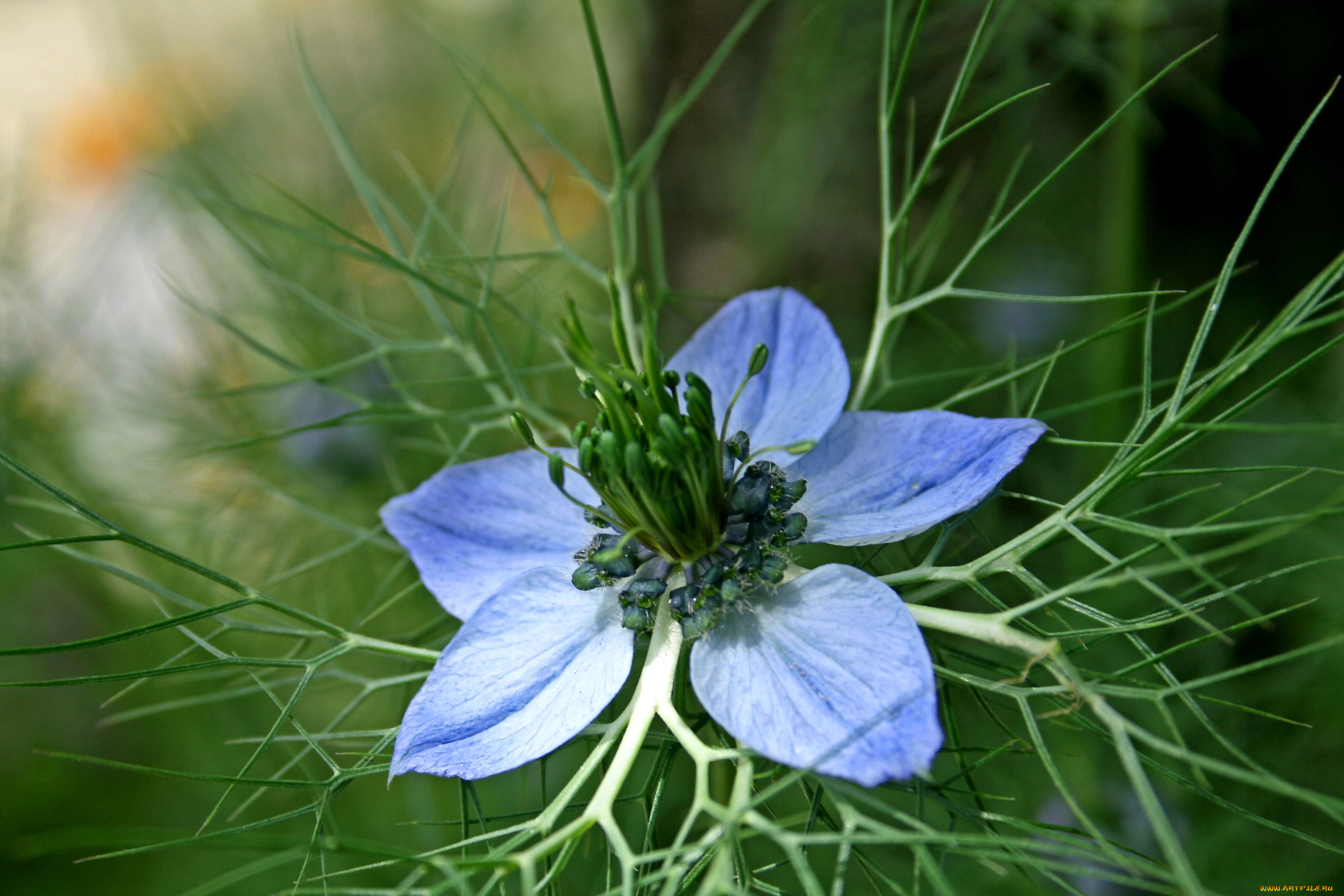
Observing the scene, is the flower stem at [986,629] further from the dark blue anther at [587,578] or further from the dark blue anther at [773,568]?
the dark blue anther at [587,578]

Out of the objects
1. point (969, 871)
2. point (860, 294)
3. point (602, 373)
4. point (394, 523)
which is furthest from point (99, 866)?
point (860, 294)

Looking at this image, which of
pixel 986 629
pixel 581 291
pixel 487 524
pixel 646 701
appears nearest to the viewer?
pixel 986 629

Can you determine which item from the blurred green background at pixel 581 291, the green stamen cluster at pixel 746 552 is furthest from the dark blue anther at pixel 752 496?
the blurred green background at pixel 581 291

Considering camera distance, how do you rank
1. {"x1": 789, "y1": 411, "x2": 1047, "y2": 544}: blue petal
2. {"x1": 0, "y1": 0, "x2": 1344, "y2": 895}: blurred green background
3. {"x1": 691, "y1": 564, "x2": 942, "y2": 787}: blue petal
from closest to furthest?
{"x1": 691, "y1": 564, "x2": 942, "y2": 787}: blue petal → {"x1": 789, "y1": 411, "x2": 1047, "y2": 544}: blue petal → {"x1": 0, "y1": 0, "x2": 1344, "y2": 895}: blurred green background

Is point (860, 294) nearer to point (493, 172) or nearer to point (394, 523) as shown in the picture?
point (493, 172)

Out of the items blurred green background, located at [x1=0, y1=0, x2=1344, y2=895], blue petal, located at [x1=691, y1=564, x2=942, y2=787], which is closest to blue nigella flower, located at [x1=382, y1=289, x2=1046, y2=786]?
blue petal, located at [x1=691, y1=564, x2=942, y2=787]

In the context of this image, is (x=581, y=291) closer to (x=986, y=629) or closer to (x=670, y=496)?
(x=670, y=496)

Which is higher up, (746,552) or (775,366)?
(775,366)

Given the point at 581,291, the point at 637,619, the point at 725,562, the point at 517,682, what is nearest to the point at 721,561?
the point at 725,562

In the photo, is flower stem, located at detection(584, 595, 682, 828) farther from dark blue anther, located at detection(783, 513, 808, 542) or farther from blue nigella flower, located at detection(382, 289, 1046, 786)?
dark blue anther, located at detection(783, 513, 808, 542)
